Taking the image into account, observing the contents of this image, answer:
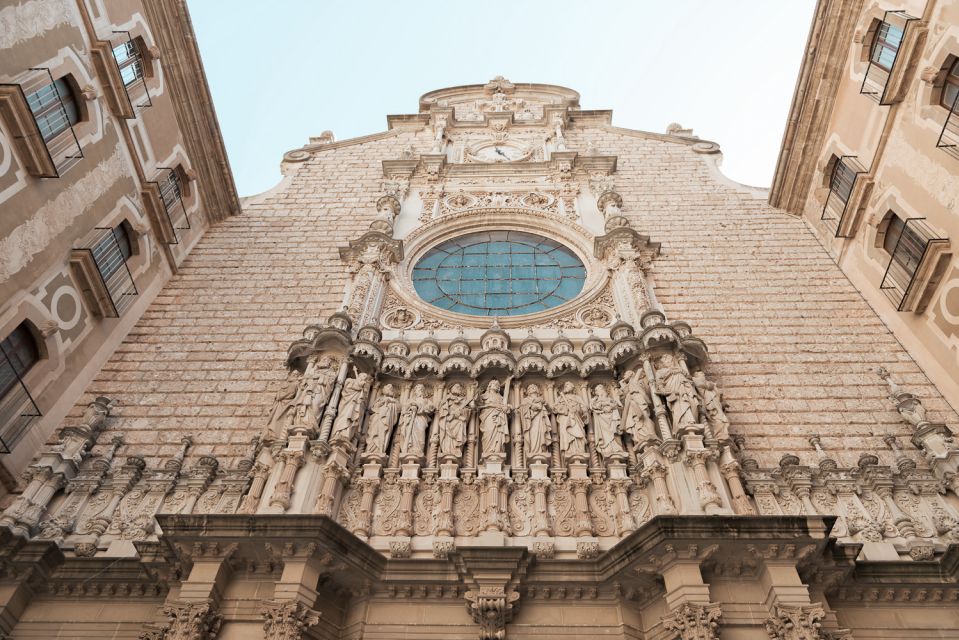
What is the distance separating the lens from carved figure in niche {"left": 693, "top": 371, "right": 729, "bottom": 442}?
29.8 feet

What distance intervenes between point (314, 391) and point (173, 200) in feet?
23.6

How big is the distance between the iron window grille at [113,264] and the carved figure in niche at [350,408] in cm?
492

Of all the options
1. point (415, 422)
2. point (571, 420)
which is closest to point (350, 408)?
point (415, 422)

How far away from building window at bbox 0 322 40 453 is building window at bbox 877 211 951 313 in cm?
1332

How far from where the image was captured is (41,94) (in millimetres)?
10461

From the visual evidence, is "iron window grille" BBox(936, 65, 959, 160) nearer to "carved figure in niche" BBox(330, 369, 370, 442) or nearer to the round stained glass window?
the round stained glass window

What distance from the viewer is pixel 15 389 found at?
31.8ft

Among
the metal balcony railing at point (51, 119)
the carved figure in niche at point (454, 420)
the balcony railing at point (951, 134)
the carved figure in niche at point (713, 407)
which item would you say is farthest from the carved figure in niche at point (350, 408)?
the balcony railing at point (951, 134)

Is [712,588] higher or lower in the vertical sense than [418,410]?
lower

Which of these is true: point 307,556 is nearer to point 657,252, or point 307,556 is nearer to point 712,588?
point 712,588

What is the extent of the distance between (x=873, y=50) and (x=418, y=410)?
35.1ft

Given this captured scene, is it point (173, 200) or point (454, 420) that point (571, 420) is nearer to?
point (454, 420)

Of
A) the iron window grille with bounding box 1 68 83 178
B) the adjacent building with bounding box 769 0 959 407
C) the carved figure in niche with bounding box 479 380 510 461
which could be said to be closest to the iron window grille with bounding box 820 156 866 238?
the adjacent building with bounding box 769 0 959 407

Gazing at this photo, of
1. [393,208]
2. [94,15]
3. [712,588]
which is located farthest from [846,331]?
[94,15]
